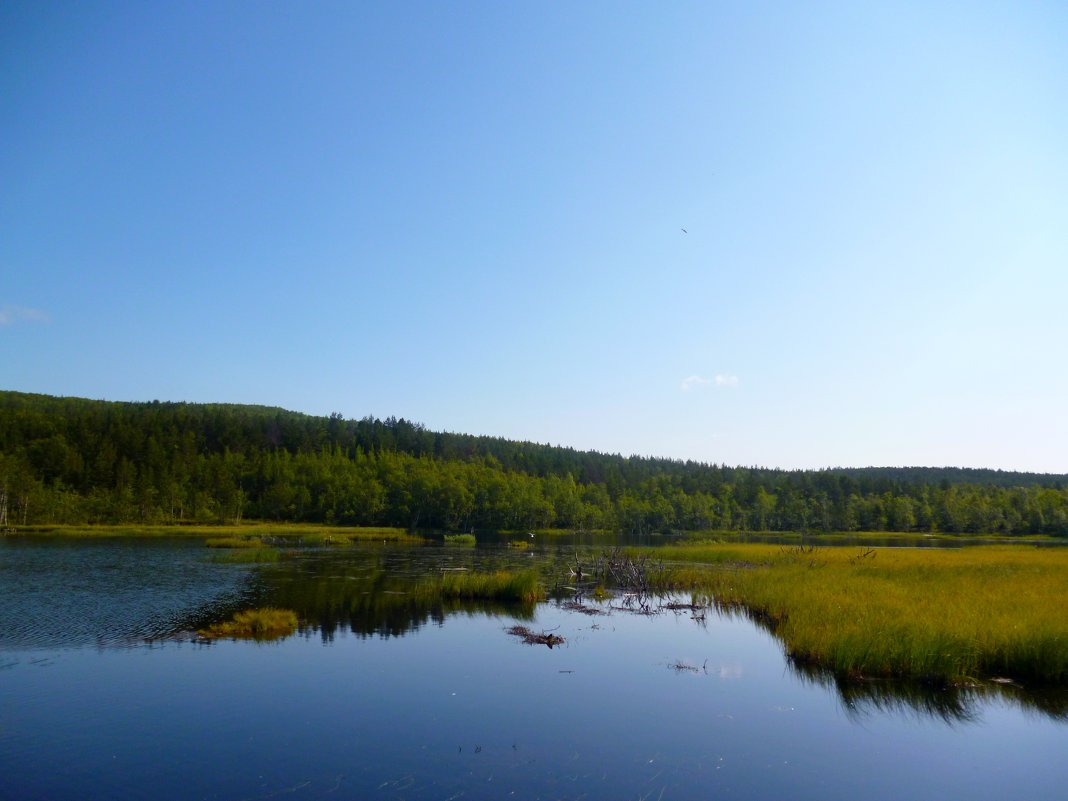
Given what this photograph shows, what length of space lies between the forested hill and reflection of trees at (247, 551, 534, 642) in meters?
76.3

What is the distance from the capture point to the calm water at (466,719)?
47.0 feet

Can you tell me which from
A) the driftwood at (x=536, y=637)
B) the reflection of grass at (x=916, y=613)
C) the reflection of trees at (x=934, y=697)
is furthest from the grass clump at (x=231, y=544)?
the reflection of trees at (x=934, y=697)

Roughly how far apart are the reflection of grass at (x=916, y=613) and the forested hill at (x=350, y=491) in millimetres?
100867

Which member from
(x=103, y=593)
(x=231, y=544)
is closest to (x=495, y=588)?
(x=103, y=593)

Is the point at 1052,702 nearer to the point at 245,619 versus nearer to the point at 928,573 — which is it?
the point at 928,573

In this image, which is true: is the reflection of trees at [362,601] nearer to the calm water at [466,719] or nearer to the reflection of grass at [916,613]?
the calm water at [466,719]

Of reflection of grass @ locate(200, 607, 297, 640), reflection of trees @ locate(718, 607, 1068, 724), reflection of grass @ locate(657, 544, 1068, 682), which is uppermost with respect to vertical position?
reflection of grass @ locate(657, 544, 1068, 682)

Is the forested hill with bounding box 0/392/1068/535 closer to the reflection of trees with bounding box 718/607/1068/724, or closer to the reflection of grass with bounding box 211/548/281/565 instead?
the reflection of grass with bounding box 211/548/281/565

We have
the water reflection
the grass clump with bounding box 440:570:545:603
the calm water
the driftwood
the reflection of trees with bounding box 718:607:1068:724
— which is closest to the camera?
the calm water

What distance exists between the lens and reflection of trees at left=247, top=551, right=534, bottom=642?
101 feet

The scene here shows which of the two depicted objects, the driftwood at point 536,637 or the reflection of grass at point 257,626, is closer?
the reflection of grass at point 257,626

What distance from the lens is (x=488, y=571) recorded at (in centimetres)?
5091

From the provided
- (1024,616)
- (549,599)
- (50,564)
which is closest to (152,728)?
(549,599)

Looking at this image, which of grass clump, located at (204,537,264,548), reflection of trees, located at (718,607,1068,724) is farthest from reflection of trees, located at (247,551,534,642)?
grass clump, located at (204,537,264,548)
